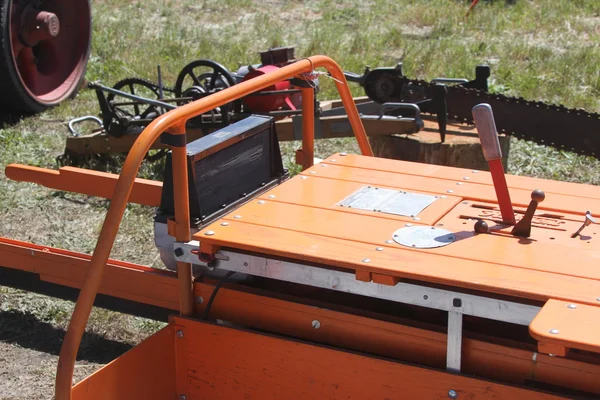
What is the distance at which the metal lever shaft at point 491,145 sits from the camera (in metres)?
2.70

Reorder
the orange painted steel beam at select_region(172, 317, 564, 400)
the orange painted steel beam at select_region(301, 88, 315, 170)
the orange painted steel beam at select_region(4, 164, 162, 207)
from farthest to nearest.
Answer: the orange painted steel beam at select_region(4, 164, 162, 207) → the orange painted steel beam at select_region(301, 88, 315, 170) → the orange painted steel beam at select_region(172, 317, 564, 400)

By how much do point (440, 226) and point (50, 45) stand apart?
5230 millimetres

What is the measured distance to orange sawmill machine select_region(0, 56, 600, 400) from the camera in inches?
99.0

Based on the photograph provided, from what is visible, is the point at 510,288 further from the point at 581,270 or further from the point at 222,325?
the point at 222,325

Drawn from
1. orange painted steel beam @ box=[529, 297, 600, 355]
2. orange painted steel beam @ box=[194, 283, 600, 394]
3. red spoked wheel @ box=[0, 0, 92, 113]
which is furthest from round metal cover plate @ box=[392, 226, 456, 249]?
red spoked wheel @ box=[0, 0, 92, 113]

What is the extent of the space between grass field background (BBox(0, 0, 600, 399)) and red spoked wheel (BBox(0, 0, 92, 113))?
0.21 metres

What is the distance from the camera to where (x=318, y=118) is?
556 cm

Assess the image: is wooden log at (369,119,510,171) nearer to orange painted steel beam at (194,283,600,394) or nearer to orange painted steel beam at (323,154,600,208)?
orange painted steel beam at (323,154,600,208)

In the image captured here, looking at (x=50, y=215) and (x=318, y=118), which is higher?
(x=318, y=118)

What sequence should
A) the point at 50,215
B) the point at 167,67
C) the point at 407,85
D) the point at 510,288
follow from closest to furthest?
the point at 510,288 < the point at 50,215 < the point at 407,85 < the point at 167,67

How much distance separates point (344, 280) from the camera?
2678mm

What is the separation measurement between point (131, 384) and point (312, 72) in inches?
58.7

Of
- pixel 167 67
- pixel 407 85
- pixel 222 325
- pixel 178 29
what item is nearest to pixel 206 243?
pixel 222 325

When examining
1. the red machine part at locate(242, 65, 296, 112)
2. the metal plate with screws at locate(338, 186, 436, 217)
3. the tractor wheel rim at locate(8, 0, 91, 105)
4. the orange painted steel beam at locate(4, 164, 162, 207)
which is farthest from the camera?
the tractor wheel rim at locate(8, 0, 91, 105)
